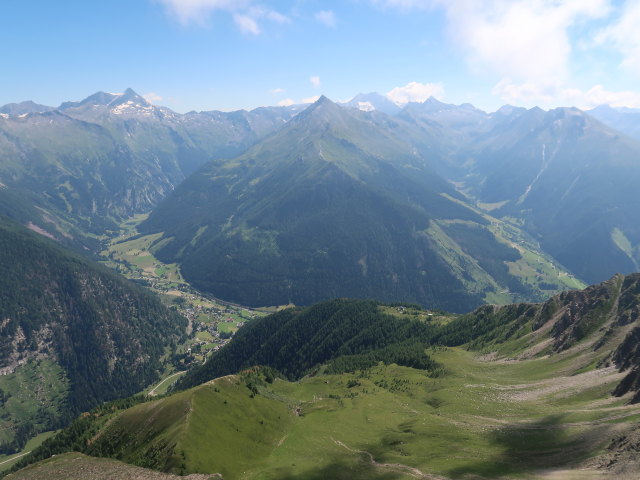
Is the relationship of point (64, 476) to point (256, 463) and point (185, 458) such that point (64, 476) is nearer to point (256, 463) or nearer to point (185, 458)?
point (185, 458)

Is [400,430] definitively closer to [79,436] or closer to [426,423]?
[426,423]

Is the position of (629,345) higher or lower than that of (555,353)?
higher

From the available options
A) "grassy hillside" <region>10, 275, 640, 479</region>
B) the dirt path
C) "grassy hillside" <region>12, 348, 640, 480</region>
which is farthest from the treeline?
the dirt path

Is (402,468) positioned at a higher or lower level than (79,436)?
higher

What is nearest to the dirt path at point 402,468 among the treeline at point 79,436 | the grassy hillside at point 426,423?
the grassy hillside at point 426,423

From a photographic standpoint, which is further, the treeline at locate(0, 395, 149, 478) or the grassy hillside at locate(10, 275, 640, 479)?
the treeline at locate(0, 395, 149, 478)

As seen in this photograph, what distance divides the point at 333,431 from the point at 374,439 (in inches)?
591

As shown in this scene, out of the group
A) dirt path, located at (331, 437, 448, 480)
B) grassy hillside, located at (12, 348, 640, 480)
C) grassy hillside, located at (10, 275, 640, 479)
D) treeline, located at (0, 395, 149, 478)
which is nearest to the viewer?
grassy hillside, located at (12, 348, 640, 480)

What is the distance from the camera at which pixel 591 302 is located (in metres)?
199

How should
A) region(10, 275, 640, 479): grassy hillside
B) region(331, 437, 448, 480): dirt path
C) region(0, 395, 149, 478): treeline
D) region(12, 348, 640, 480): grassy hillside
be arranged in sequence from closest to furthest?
1. region(12, 348, 640, 480): grassy hillside
2. region(10, 275, 640, 479): grassy hillside
3. region(331, 437, 448, 480): dirt path
4. region(0, 395, 149, 478): treeline

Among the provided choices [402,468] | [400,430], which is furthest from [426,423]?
[402,468]

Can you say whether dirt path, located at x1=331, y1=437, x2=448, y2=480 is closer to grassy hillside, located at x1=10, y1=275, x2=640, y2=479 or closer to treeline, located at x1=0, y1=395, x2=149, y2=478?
grassy hillside, located at x1=10, y1=275, x2=640, y2=479

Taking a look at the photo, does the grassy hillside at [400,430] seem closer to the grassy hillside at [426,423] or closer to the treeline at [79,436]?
the grassy hillside at [426,423]

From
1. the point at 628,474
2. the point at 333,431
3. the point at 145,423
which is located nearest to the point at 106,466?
the point at 145,423
